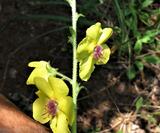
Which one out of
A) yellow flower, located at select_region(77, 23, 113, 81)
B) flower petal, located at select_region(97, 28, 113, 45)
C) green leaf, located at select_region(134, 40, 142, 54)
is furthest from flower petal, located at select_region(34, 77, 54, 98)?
green leaf, located at select_region(134, 40, 142, 54)

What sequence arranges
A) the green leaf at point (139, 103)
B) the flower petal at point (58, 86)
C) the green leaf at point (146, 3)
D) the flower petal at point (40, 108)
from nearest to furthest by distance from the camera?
the flower petal at point (58, 86) → the flower petal at point (40, 108) → the green leaf at point (139, 103) → the green leaf at point (146, 3)

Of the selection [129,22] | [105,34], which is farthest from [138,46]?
[105,34]

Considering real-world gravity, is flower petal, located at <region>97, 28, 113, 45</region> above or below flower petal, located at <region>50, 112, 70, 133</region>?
above

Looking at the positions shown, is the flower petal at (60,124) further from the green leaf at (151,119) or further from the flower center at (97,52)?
the green leaf at (151,119)

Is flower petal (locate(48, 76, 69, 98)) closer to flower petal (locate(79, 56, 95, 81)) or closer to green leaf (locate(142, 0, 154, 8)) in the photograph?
flower petal (locate(79, 56, 95, 81))

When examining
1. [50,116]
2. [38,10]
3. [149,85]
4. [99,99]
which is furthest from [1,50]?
[50,116]

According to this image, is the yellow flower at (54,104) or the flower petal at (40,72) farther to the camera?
A: the flower petal at (40,72)

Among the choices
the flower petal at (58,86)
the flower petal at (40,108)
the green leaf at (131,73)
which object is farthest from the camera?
the green leaf at (131,73)

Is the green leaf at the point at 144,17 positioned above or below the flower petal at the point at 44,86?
above

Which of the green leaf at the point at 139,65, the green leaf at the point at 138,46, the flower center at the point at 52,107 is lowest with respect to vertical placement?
the green leaf at the point at 139,65

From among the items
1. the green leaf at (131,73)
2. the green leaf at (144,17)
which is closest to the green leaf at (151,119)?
the green leaf at (131,73)
